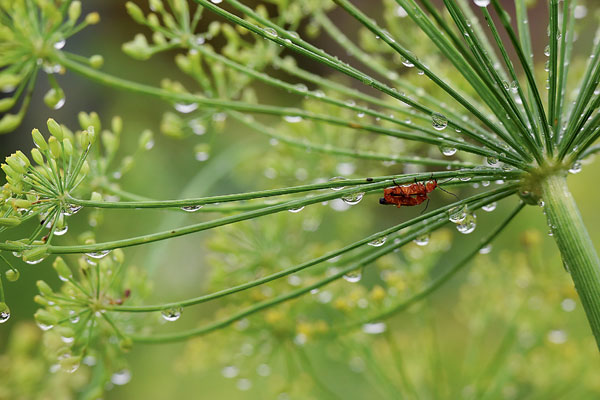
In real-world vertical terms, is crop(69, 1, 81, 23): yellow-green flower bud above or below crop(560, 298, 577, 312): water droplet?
above

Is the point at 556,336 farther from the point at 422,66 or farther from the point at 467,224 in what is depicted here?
the point at 422,66

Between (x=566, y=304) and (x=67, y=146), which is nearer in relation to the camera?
(x=67, y=146)

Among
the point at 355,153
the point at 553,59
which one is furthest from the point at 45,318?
the point at 553,59

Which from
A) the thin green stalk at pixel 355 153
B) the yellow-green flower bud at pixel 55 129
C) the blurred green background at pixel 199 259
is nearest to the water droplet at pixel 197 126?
the thin green stalk at pixel 355 153

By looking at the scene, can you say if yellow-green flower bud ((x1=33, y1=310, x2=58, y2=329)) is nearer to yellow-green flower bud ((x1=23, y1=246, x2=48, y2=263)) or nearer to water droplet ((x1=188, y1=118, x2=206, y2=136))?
yellow-green flower bud ((x1=23, y1=246, x2=48, y2=263))

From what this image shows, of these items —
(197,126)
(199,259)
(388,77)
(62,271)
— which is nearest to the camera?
(62,271)

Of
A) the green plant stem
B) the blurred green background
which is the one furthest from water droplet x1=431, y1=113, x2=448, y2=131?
the blurred green background

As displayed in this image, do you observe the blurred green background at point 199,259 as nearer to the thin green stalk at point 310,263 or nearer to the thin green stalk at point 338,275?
the thin green stalk at point 338,275
